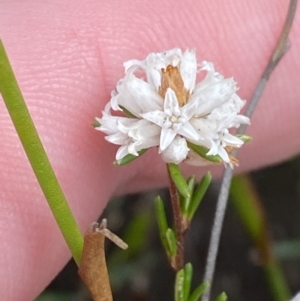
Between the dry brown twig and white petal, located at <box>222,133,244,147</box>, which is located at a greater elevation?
white petal, located at <box>222,133,244,147</box>

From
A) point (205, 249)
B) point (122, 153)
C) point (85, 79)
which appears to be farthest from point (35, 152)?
point (205, 249)

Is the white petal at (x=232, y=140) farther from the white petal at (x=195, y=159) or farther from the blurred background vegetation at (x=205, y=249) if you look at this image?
the blurred background vegetation at (x=205, y=249)

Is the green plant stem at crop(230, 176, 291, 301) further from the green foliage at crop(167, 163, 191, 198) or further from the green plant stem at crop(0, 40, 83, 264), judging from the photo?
the green plant stem at crop(0, 40, 83, 264)

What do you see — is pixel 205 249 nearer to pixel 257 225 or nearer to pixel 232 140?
pixel 257 225

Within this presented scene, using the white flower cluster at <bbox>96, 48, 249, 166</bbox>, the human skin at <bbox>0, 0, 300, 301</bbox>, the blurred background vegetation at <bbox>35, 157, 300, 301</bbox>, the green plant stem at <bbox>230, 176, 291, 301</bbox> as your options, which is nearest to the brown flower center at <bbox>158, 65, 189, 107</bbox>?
the white flower cluster at <bbox>96, 48, 249, 166</bbox>

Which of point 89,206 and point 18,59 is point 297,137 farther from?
point 18,59

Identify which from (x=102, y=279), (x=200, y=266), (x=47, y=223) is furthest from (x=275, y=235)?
(x=102, y=279)
